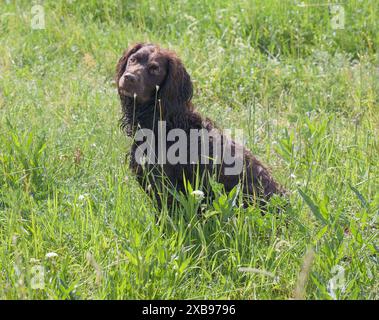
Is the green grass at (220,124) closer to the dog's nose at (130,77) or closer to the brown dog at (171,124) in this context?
the brown dog at (171,124)

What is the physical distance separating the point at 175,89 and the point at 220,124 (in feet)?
3.00

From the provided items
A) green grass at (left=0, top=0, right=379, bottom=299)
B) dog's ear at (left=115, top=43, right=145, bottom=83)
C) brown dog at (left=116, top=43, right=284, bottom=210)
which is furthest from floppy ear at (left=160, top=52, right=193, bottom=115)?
green grass at (left=0, top=0, right=379, bottom=299)

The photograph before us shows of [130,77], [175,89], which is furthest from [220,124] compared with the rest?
[130,77]

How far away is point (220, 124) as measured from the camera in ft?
17.2

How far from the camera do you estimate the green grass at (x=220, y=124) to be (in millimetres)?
3357

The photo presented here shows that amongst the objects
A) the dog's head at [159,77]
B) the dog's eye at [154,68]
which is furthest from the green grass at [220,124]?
the dog's eye at [154,68]

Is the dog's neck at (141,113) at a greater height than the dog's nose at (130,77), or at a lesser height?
lesser

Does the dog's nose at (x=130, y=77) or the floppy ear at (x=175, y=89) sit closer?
the dog's nose at (x=130, y=77)

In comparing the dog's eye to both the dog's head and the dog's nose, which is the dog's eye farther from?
the dog's nose

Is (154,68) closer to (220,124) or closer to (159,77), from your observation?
(159,77)

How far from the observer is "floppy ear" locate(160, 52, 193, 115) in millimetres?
4387

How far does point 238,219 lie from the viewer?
3.62 metres

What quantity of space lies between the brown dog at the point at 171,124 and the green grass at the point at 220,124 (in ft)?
0.50
